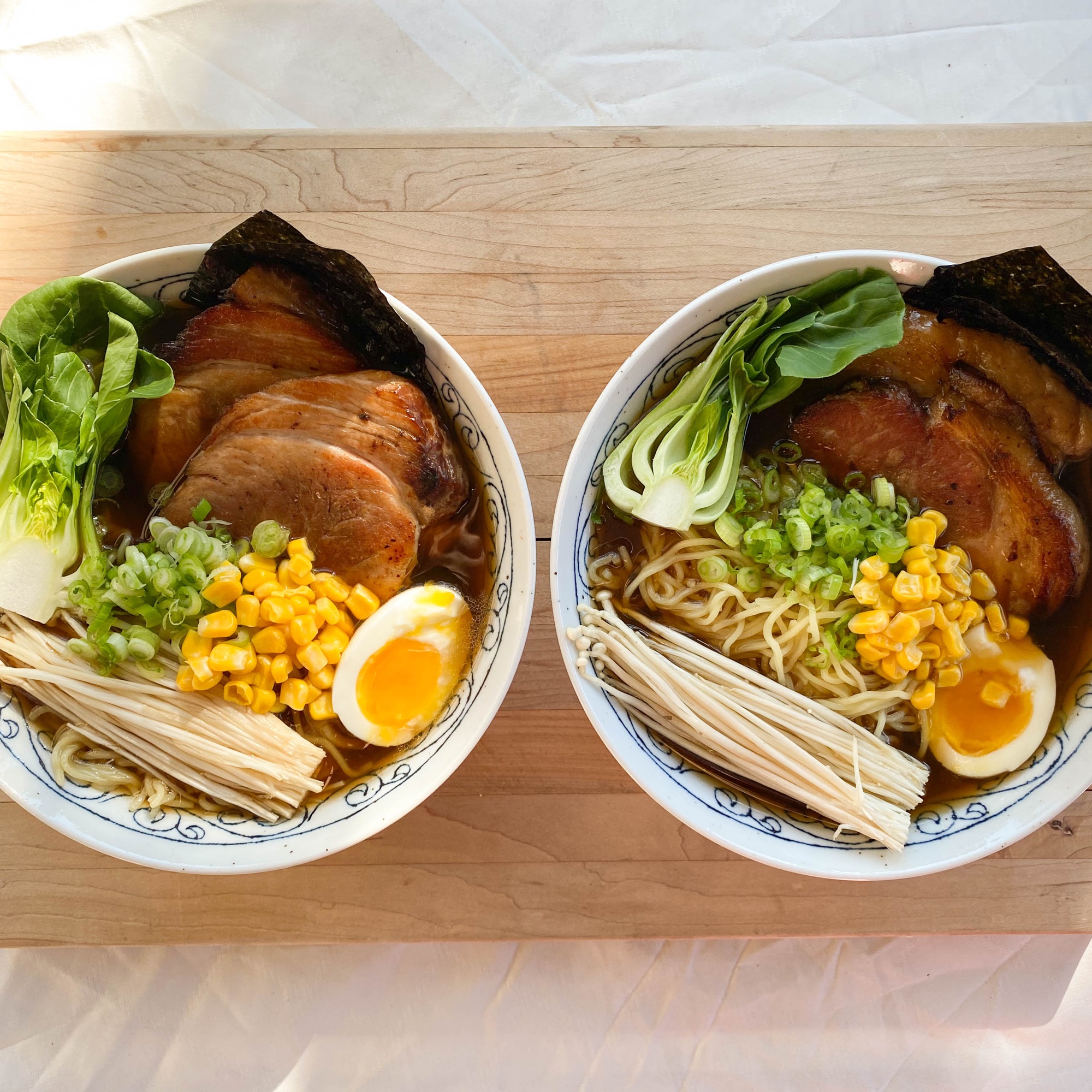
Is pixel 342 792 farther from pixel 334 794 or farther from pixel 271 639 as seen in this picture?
pixel 271 639

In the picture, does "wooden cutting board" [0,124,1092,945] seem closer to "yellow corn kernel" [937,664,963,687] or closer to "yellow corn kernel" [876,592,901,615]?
"yellow corn kernel" [937,664,963,687]

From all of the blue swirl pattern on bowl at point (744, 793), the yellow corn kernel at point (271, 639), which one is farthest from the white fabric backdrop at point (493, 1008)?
the yellow corn kernel at point (271, 639)

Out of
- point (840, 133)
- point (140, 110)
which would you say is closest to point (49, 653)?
point (140, 110)

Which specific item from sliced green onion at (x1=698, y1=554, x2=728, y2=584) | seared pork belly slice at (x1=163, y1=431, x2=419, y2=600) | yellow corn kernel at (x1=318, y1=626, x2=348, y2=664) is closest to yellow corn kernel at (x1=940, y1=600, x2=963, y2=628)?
sliced green onion at (x1=698, y1=554, x2=728, y2=584)

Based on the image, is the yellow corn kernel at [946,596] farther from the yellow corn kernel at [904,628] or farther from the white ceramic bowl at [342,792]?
the white ceramic bowl at [342,792]

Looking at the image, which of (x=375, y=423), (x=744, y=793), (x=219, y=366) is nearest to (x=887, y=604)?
(x=744, y=793)
